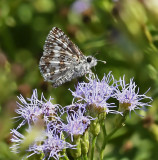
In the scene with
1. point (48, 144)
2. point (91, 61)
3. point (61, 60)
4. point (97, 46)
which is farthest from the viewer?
point (97, 46)

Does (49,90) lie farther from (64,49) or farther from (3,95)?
(3,95)

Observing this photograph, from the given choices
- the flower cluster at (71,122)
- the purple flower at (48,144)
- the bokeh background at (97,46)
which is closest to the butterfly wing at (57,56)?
the bokeh background at (97,46)

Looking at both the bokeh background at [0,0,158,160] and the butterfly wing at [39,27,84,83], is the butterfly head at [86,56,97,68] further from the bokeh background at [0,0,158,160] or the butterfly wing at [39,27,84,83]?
the bokeh background at [0,0,158,160]

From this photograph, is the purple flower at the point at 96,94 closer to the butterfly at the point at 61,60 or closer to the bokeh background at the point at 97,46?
the bokeh background at the point at 97,46

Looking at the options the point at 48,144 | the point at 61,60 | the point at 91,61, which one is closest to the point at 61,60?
the point at 61,60

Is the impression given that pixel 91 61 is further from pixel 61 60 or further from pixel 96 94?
pixel 96 94

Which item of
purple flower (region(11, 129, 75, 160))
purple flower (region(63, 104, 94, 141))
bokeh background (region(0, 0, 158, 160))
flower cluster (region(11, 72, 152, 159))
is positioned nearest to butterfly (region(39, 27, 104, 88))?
bokeh background (region(0, 0, 158, 160))

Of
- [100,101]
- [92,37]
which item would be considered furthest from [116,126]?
[92,37]

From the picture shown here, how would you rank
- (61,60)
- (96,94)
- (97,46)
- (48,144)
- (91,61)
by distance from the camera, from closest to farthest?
(48,144) → (96,94) → (91,61) → (61,60) → (97,46)
